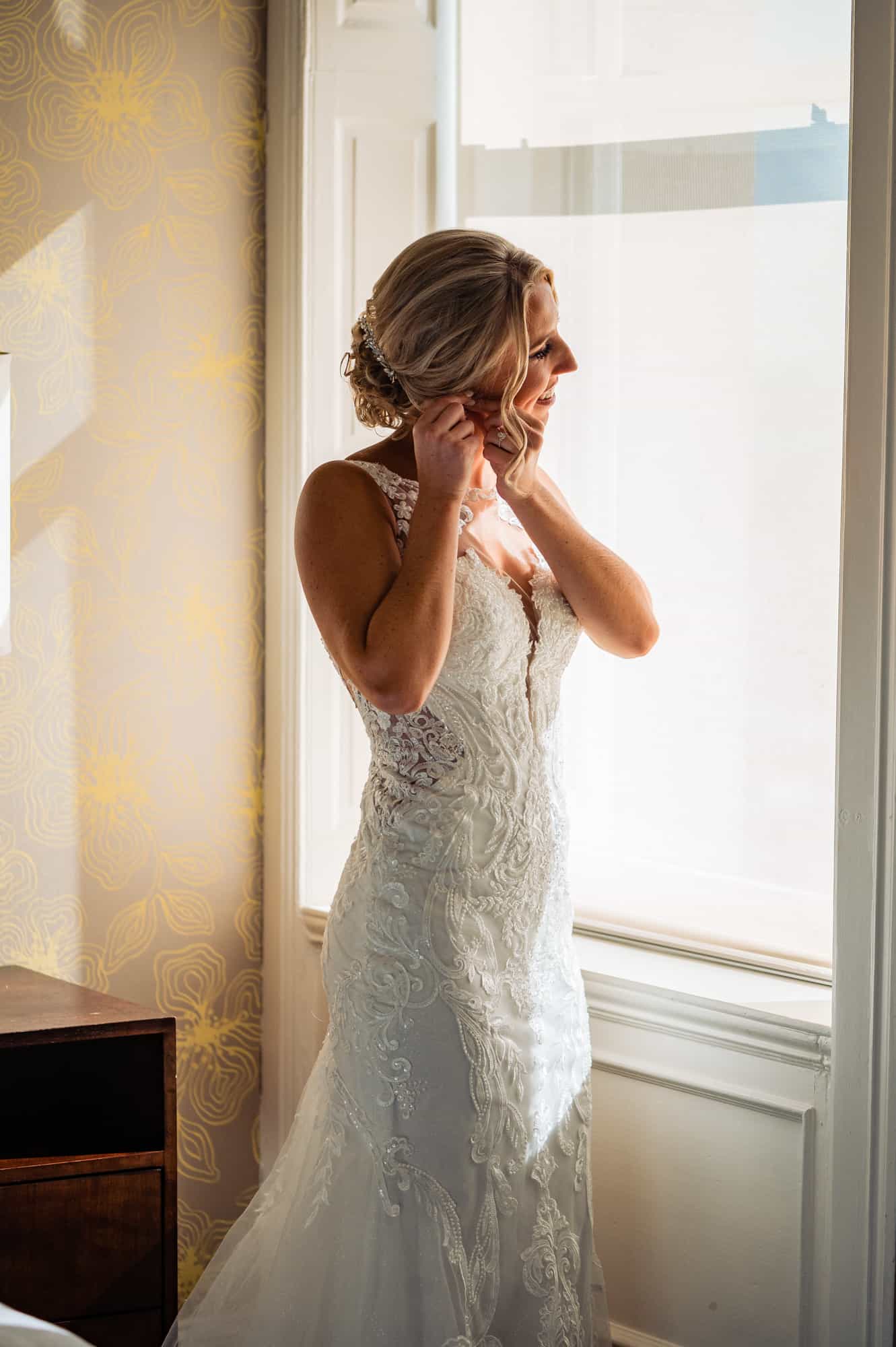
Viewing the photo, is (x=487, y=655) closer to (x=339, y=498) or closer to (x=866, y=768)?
(x=339, y=498)

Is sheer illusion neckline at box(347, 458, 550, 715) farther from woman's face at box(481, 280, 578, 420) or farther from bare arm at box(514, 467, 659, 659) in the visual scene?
woman's face at box(481, 280, 578, 420)

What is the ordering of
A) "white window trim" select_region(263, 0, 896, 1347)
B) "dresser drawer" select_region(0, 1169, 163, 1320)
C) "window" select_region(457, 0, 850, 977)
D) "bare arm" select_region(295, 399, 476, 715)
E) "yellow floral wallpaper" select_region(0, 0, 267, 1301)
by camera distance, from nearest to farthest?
"bare arm" select_region(295, 399, 476, 715) < "white window trim" select_region(263, 0, 896, 1347) < "dresser drawer" select_region(0, 1169, 163, 1320) < "window" select_region(457, 0, 850, 977) < "yellow floral wallpaper" select_region(0, 0, 267, 1301)

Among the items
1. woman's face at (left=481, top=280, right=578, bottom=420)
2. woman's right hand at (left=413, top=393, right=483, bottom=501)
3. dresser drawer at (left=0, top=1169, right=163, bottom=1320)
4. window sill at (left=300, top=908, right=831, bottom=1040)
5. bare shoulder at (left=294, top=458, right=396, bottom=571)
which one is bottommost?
dresser drawer at (left=0, top=1169, right=163, bottom=1320)

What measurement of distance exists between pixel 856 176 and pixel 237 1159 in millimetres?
2290

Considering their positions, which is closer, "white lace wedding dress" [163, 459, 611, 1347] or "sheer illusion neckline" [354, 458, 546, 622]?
"white lace wedding dress" [163, 459, 611, 1347]

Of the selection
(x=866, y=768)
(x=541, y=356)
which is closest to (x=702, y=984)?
(x=866, y=768)

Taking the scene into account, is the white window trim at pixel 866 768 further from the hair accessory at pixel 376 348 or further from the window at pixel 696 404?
the hair accessory at pixel 376 348

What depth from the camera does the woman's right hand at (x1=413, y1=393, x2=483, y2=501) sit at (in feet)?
5.70

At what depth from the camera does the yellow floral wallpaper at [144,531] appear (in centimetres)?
249

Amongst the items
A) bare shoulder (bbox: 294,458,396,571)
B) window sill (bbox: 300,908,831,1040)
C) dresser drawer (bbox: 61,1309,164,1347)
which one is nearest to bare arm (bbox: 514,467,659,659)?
bare shoulder (bbox: 294,458,396,571)

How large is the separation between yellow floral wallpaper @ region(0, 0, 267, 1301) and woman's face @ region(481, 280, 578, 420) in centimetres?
106

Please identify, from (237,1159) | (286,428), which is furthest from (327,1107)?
(286,428)

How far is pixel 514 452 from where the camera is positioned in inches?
71.6

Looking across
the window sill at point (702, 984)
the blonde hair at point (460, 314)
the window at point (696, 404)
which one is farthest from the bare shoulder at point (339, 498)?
the window sill at point (702, 984)
